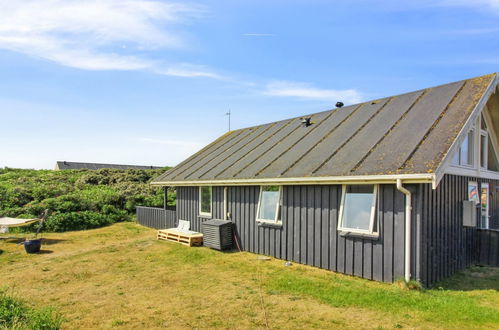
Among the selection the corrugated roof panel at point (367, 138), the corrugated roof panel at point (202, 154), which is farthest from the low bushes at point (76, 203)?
the corrugated roof panel at point (367, 138)

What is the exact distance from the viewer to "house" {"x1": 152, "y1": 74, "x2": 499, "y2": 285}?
786 centimetres

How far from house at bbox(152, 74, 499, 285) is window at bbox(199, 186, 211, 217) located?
132 millimetres

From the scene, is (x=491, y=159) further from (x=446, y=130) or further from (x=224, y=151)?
(x=224, y=151)

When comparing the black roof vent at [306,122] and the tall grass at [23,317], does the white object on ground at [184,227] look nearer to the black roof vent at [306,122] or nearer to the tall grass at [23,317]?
the black roof vent at [306,122]

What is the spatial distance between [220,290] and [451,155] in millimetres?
6295

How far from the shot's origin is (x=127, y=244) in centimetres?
1412

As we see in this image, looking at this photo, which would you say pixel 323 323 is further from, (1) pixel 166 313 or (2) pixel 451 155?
(2) pixel 451 155

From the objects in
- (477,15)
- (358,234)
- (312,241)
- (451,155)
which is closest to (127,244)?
(312,241)

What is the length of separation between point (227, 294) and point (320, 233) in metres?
3.37

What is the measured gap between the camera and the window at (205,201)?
14188 millimetres

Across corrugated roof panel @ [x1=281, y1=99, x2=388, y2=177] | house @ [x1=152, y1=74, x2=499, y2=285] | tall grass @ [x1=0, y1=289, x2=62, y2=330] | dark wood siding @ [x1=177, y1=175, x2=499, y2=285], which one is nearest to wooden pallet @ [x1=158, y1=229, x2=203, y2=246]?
house @ [x1=152, y1=74, x2=499, y2=285]

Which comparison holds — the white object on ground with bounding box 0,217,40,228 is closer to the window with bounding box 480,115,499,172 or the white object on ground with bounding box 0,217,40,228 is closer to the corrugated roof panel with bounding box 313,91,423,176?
the corrugated roof panel with bounding box 313,91,423,176

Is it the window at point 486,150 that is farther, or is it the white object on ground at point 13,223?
the white object on ground at point 13,223

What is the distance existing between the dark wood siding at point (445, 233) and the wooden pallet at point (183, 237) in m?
8.50
